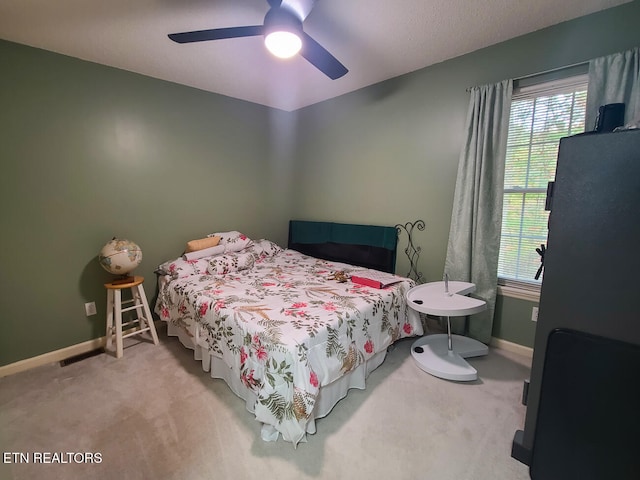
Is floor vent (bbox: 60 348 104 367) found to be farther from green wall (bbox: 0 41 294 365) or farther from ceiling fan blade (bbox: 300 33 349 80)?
ceiling fan blade (bbox: 300 33 349 80)

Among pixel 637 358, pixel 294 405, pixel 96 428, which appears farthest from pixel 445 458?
pixel 96 428

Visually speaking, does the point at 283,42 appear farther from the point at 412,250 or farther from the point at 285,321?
the point at 412,250

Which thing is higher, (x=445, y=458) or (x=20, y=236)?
(x=20, y=236)

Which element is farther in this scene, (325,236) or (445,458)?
(325,236)

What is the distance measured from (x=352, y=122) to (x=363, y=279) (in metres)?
1.90

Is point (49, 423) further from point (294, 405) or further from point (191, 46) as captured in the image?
point (191, 46)

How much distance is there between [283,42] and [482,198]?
1.91m

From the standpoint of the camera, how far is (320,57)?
5.66 feet

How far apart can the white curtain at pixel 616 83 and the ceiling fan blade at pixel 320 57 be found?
5.51 feet

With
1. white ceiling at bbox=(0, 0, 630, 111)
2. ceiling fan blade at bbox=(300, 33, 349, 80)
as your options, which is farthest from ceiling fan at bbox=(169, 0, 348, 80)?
white ceiling at bbox=(0, 0, 630, 111)

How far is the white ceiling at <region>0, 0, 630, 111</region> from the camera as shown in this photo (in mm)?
1722

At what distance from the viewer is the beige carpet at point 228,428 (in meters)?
1.35

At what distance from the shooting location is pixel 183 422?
164 centimetres

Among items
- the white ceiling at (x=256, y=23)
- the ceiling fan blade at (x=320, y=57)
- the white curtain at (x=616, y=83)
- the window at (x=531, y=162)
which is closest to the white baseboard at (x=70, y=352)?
the window at (x=531, y=162)
